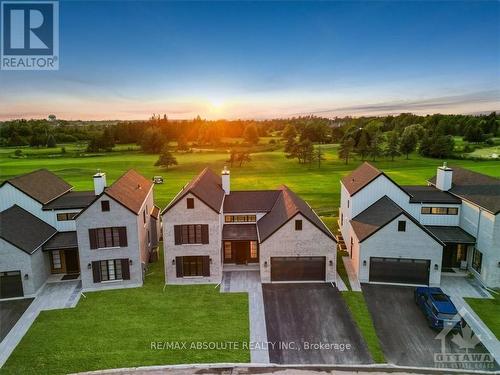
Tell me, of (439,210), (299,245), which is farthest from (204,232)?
(439,210)

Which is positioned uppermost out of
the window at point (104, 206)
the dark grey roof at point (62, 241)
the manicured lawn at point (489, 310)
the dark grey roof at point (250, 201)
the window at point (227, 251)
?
the window at point (104, 206)

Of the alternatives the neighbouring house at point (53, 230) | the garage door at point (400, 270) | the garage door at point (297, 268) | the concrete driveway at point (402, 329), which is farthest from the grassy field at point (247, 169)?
the concrete driveway at point (402, 329)

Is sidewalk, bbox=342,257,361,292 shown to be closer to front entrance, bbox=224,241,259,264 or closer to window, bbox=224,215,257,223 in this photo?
front entrance, bbox=224,241,259,264

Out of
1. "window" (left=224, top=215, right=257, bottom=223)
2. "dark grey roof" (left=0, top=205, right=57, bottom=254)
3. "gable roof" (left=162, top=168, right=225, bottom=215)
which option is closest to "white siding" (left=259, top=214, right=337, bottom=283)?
"gable roof" (left=162, top=168, right=225, bottom=215)

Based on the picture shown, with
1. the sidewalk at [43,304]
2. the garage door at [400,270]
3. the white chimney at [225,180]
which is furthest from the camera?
the white chimney at [225,180]

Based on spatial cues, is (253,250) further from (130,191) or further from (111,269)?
(130,191)

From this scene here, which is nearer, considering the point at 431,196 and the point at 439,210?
the point at 439,210

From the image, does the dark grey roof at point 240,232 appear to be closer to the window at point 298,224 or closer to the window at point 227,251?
the window at point 227,251
